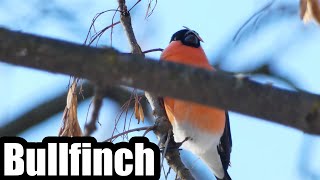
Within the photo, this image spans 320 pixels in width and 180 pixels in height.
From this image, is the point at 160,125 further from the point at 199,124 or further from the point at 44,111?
the point at 44,111

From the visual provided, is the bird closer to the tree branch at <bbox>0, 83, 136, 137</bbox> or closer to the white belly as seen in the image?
the white belly

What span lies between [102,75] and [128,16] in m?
1.27

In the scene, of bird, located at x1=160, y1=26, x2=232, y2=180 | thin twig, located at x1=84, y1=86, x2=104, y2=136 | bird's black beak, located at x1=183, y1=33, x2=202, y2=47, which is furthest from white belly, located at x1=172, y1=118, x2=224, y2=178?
thin twig, located at x1=84, y1=86, x2=104, y2=136

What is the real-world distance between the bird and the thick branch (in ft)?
4.92

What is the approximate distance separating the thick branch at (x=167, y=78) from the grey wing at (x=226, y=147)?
1.77 m

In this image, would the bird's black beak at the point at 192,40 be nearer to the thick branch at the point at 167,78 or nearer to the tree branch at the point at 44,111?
the tree branch at the point at 44,111

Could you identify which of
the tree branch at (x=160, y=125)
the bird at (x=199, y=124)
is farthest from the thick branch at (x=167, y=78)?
the bird at (x=199, y=124)

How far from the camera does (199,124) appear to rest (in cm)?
229

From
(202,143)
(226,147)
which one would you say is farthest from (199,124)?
(226,147)

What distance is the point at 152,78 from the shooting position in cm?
65

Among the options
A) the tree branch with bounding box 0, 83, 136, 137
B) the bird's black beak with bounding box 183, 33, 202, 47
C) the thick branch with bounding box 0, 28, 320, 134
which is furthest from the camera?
the bird's black beak with bounding box 183, 33, 202, 47

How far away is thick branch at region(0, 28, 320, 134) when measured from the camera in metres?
0.65

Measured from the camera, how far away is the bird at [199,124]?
2268mm

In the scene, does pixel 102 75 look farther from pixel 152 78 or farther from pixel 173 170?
pixel 173 170
